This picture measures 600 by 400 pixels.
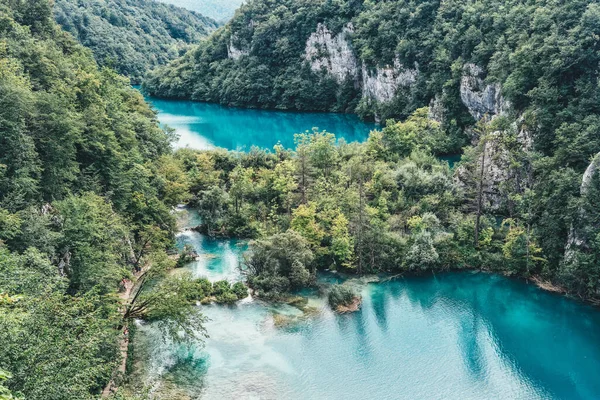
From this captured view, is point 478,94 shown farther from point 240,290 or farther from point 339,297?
point 240,290

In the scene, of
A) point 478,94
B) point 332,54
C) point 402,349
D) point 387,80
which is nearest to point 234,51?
point 332,54

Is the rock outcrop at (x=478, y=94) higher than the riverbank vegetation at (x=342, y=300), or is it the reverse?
the rock outcrop at (x=478, y=94)

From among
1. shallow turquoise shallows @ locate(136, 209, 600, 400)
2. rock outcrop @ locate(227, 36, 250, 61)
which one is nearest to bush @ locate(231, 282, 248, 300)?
shallow turquoise shallows @ locate(136, 209, 600, 400)

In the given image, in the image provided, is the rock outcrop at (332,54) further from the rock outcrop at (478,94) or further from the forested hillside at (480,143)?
the rock outcrop at (478,94)

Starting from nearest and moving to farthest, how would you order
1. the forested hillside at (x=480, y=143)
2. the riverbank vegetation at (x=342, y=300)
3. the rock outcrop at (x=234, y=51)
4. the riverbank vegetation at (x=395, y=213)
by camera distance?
the riverbank vegetation at (x=342, y=300), the riverbank vegetation at (x=395, y=213), the forested hillside at (x=480, y=143), the rock outcrop at (x=234, y=51)

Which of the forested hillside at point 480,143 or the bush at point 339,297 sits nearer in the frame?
the bush at point 339,297

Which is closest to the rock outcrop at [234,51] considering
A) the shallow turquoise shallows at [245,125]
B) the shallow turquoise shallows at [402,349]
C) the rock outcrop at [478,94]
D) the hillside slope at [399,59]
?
the hillside slope at [399,59]
